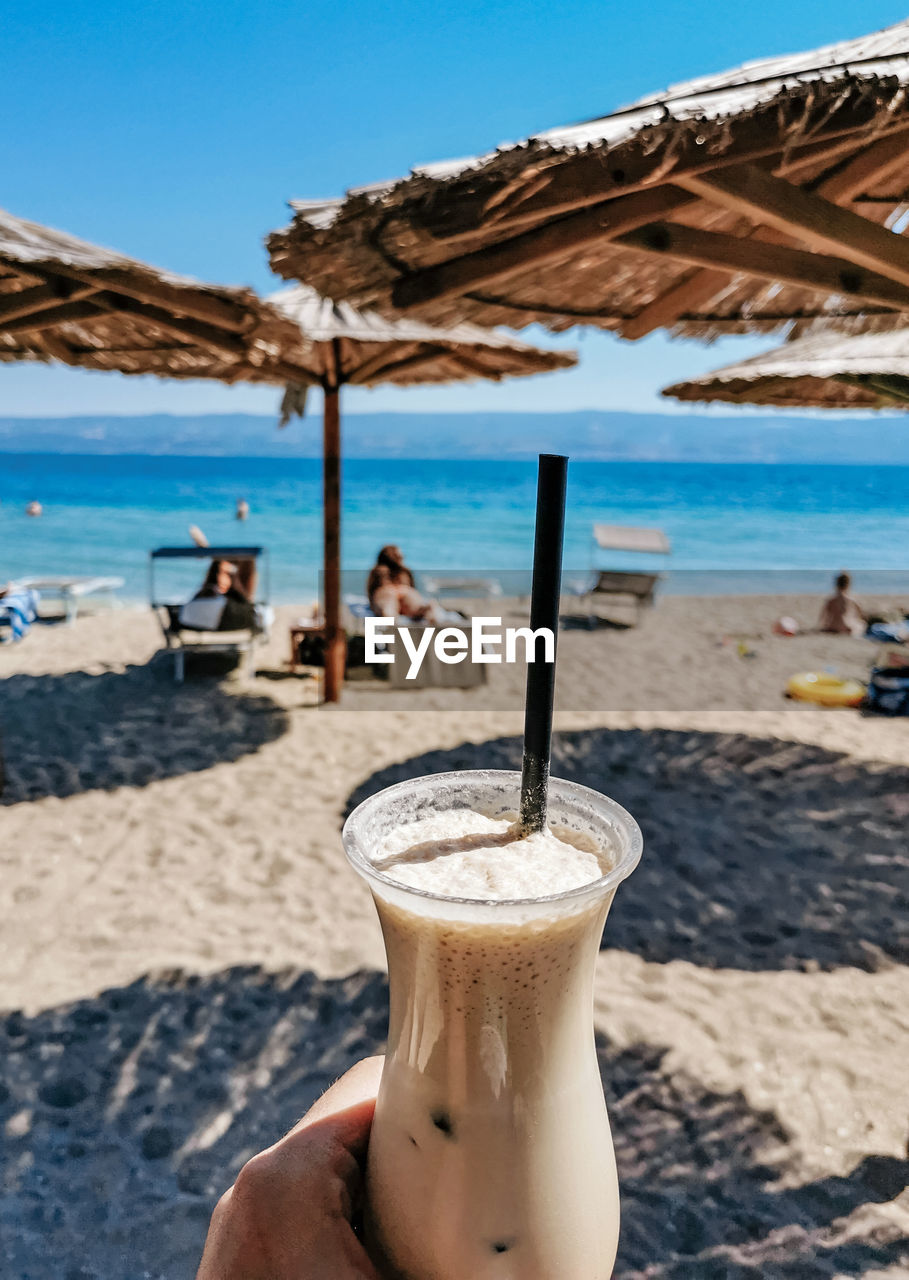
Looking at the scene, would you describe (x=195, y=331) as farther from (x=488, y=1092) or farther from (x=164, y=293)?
(x=488, y=1092)

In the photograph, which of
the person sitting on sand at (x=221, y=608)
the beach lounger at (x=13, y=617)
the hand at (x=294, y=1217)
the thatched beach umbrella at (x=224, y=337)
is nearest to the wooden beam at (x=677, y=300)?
the thatched beach umbrella at (x=224, y=337)

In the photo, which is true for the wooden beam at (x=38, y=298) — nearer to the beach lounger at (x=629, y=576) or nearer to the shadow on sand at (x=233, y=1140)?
the shadow on sand at (x=233, y=1140)

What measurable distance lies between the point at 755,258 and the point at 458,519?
32498 millimetres

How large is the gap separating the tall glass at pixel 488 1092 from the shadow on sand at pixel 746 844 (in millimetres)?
2596

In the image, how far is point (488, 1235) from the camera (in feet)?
2.25

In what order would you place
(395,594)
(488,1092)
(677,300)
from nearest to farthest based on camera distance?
(488,1092) < (677,300) < (395,594)

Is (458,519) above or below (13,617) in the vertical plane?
below

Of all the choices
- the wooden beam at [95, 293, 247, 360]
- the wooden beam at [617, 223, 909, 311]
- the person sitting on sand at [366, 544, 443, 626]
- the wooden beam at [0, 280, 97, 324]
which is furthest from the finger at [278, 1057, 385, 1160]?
the person sitting on sand at [366, 544, 443, 626]

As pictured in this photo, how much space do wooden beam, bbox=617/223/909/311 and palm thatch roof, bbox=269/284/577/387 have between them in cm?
289

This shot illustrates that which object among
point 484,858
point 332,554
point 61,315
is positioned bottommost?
point 332,554

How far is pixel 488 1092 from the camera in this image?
27.2 inches

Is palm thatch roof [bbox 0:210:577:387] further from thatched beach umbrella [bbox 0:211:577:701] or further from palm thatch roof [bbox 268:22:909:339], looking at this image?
palm thatch roof [bbox 268:22:909:339]

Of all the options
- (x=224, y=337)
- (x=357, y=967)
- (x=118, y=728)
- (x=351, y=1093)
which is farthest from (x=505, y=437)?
(x=351, y=1093)

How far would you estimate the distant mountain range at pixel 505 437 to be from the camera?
65.9 metres
